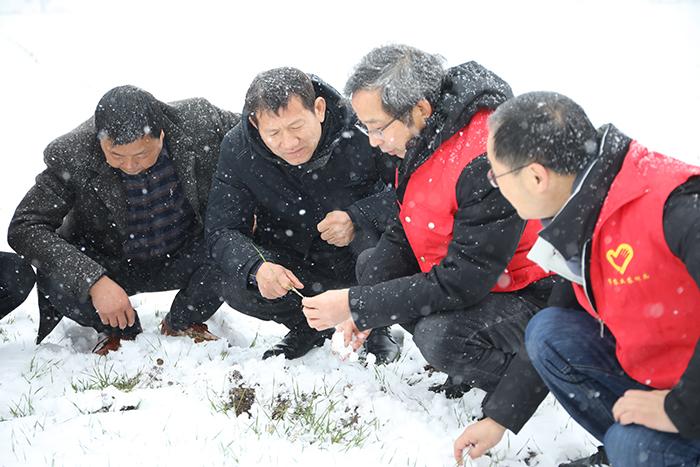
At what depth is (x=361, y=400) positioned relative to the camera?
3371mm

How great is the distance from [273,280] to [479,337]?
126 cm

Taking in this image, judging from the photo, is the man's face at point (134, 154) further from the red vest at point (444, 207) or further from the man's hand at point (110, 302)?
the red vest at point (444, 207)

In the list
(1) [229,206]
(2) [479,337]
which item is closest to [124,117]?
(1) [229,206]

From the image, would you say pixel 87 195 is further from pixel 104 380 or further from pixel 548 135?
pixel 548 135

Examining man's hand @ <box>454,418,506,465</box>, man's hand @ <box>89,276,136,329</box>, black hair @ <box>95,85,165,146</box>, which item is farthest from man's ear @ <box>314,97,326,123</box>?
man's hand @ <box>454,418,506,465</box>

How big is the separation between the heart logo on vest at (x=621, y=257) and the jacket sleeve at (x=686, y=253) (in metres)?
0.16

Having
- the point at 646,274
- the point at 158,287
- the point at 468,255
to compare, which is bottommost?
the point at 158,287

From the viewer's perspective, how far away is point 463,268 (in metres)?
2.96

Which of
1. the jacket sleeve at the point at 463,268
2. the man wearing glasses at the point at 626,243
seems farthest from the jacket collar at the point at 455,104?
the man wearing glasses at the point at 626,243

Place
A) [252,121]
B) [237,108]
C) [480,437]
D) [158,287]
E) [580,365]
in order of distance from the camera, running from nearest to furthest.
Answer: [580,365], [480,437], [252,121], [158,287], [237,108]

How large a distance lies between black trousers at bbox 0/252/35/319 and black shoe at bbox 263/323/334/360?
5.53 ft

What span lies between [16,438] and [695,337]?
2.86 meters

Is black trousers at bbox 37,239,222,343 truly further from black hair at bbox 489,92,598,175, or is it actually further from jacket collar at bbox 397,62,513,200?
black hair at bbox 489,92,598,175

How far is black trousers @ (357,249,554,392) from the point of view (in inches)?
123
